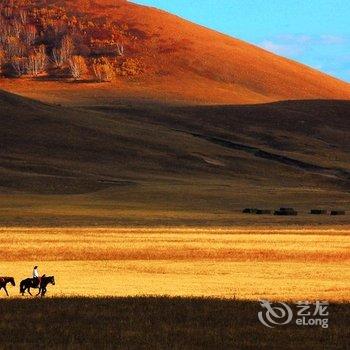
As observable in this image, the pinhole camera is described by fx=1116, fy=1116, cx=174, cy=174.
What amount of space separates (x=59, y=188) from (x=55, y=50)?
103 metres

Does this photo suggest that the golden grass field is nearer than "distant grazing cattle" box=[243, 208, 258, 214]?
Yes

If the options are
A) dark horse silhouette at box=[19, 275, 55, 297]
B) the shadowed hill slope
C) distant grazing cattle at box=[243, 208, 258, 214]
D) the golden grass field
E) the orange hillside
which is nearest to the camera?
dark horse silhouette at box=[19, 275, 55, 297]

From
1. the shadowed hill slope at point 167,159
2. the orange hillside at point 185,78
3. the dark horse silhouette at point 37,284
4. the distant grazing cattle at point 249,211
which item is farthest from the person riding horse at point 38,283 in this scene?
the orange hillside at point 185,78

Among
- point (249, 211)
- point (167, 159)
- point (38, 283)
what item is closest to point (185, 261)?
point (38, 283)

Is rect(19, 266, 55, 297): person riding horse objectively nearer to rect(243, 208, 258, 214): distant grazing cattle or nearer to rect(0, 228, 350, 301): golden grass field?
rect(0, 228, 350, 301): golden grass field

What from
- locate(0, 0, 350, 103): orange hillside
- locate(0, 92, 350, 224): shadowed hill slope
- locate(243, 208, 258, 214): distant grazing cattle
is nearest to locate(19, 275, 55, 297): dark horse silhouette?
locate(0, 92, 350, 224): shadowed hill slope

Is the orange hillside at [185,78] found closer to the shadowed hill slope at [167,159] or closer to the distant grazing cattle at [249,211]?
the shadowed hill slope at [167,159]

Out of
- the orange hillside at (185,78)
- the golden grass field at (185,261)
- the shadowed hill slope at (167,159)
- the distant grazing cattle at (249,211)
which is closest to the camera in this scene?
the golden grass field at (185,261)

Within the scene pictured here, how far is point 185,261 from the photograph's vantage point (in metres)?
38.1

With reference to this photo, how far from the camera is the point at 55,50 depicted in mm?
188875

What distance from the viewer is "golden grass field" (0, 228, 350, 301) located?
1109 inches

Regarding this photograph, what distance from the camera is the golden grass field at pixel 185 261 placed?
2816cm

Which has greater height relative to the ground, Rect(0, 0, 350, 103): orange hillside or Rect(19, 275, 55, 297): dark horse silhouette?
Rect(0, 0, 350, 103): orange hillside

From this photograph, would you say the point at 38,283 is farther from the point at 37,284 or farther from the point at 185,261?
the point at 185,261
